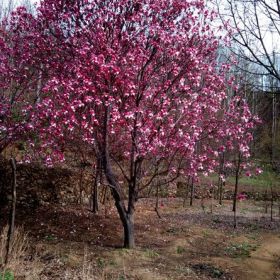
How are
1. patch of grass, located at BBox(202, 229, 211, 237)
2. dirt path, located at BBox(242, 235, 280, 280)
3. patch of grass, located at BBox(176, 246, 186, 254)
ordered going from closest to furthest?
dirt path, located at BBox(242, 235, 280, 280)
patch of grass, located at BBox(176, 246, 186, 254)
patch of grass, located at BBox(202, 229, 211, 237)

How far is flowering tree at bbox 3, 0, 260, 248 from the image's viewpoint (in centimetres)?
639

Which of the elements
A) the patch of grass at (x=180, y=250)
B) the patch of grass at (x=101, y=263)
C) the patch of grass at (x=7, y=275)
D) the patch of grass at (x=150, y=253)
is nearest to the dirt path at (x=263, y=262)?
the patch of grass at (x=180, y=250)

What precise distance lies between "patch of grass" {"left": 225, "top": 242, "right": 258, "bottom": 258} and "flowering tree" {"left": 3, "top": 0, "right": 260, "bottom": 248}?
232 centimetres

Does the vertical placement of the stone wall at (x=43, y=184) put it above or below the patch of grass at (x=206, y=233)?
above

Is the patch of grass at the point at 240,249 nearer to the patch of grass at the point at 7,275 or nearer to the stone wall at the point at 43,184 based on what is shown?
the stone wall at the point at 43,184

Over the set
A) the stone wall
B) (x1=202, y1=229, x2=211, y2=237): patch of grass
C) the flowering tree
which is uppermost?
the flowering tree

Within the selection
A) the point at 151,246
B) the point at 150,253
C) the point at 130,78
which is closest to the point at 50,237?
the point at 151,246

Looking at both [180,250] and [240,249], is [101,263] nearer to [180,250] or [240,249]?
[180,250]

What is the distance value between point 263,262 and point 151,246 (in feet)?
8.13

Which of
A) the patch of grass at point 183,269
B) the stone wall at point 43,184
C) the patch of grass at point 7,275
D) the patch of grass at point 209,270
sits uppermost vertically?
the stone wall at point 43,184

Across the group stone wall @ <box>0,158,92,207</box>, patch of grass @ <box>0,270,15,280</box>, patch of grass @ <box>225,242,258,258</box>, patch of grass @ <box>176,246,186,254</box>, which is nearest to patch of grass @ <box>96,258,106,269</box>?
patch of grass @ <box>0,270,15,280</box>

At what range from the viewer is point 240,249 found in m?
8.67

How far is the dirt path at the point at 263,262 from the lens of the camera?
6.86 m

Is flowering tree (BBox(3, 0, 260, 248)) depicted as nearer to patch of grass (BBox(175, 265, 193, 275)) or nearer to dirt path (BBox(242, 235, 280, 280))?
patch of grass (BBox(175, 265, 193, 275))
